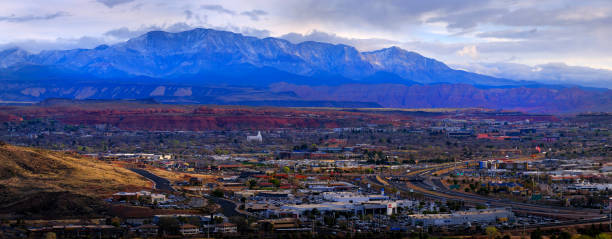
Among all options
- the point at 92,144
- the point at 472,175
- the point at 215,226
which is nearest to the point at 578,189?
the point at 472,175

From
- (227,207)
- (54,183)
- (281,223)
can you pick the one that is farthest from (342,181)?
(281,223)

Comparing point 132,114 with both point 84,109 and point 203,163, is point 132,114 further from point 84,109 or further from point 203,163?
point 203,163

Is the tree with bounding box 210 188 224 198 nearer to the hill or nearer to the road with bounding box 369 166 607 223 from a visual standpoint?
the hill

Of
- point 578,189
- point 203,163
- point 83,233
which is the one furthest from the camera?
point 203,163

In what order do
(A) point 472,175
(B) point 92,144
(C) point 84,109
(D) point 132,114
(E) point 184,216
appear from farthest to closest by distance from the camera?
(C) point 84,109
(D) point 132,114
(B) point 92,144
(A) point 472,175
(E) point 184,216

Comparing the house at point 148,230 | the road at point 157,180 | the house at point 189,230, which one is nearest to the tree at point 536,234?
the house at point 189,230

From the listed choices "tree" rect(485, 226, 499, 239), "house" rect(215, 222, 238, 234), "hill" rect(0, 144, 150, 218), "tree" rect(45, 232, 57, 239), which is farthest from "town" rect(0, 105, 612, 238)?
"hill" rect(0, 144, 150, 218)
